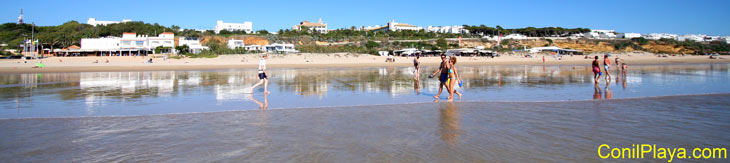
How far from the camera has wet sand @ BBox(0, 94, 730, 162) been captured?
162 inches

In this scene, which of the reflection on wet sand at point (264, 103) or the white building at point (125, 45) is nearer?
the reflection on wet sand at point (264, 103)

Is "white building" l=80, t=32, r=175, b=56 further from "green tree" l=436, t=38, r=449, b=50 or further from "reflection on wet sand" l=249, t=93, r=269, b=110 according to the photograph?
"reflection on wet sand" l=249, t=93, r=269, b=110

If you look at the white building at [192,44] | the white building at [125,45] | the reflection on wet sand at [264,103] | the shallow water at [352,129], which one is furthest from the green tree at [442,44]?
the reflection on wet sand at [264,103]

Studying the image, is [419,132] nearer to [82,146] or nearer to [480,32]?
[82,146]

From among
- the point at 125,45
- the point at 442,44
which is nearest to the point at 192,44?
the point at 125,45

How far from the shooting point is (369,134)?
202 inches

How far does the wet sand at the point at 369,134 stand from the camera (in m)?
4.11

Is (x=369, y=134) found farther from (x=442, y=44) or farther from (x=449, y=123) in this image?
(x=442, y=44)

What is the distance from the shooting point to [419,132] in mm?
5238

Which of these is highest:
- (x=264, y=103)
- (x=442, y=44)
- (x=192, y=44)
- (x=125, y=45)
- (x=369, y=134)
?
(x=442, y=44)

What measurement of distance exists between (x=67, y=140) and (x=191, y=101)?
4.32m

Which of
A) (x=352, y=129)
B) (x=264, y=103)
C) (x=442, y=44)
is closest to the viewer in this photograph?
(x=352, y=129)

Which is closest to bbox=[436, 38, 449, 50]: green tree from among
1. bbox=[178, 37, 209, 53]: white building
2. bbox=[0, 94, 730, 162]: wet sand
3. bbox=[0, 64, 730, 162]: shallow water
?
bbox=[178, 37, 209, 53]: white building

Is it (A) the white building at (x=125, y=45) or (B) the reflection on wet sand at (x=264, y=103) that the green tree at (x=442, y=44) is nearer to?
(A) the white building at (x=125, y=45)
